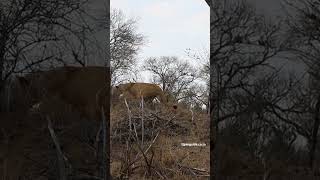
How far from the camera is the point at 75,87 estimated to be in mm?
4402

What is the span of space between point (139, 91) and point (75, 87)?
Result: 240 centimetres

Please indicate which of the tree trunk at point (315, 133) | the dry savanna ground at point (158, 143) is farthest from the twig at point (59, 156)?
the tree trunk at point (315, 133)

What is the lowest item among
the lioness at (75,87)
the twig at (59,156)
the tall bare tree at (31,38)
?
the twig at (59,156)

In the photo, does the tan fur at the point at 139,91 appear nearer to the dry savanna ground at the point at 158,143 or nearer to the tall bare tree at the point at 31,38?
the dry savanna ground at the point at 158,143

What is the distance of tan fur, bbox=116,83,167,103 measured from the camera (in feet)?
20.4

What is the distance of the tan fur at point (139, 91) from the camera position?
6.23 metres

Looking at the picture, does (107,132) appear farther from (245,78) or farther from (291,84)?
(291,84)

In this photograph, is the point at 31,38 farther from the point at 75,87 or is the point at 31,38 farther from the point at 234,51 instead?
the point at 234,51

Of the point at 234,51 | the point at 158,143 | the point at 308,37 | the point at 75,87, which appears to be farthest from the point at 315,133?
the point at 158,143

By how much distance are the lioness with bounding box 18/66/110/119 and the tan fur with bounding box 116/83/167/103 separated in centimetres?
149

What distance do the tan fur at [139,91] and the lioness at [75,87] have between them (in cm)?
149

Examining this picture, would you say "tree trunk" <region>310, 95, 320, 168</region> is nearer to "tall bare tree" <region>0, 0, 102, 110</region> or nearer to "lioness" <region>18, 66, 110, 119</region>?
"lioness" <region>18, 66, 110, 119</region>

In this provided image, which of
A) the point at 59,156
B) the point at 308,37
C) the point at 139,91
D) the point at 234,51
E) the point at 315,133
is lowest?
the point at 59,156

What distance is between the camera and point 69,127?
14.3 feet
